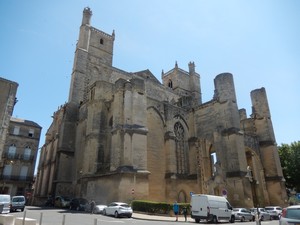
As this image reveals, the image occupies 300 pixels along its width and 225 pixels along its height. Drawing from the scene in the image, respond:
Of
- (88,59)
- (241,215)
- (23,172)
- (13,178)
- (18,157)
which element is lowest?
(241,215)

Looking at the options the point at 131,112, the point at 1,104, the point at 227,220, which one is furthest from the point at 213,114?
the point at 1,104

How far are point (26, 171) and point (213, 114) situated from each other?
27479mm

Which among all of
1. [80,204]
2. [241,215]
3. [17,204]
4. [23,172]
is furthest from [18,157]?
[241,215]

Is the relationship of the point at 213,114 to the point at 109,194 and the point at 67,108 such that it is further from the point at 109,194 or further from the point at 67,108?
the point at 67,108

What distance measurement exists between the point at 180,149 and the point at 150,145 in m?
4.92

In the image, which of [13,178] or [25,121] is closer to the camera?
[13,178]

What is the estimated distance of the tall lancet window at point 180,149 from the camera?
26328 millimetres

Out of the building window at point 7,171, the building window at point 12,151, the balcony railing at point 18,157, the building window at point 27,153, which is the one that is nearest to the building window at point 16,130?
the building window at point 12,151

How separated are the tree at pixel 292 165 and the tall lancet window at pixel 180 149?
15.5m

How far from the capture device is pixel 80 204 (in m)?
20.7

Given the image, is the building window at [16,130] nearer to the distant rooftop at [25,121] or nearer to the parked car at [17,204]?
the distant rooftop at [25,121]

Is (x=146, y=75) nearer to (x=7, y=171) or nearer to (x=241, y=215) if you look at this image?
(x=7, y=171)

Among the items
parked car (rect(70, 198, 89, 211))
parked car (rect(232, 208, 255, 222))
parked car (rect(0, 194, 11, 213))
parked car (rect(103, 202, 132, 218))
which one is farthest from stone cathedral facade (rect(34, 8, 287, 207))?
parked car (rect(0, 194, 11, 213))

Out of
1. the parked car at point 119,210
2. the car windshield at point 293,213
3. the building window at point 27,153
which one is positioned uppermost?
the building window at point 27,153
